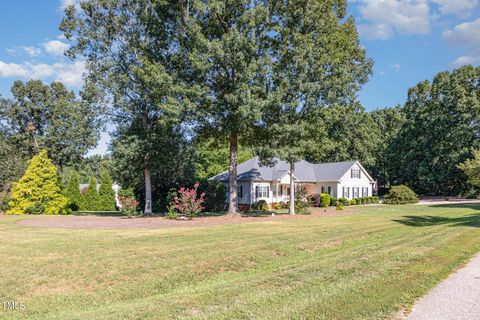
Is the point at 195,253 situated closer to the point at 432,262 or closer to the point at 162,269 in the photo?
the point at 162,269

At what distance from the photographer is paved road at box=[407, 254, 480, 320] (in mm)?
5449

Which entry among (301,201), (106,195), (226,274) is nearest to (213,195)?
(301,201)

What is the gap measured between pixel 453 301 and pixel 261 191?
2964 cm

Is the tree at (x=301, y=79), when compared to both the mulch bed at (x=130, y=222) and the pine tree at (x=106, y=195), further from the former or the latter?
the pine tree at (x=106, y=195)

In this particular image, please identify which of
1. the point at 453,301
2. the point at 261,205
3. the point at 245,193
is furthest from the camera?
the point at 245,193

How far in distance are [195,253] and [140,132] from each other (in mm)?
16717

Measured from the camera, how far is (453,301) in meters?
6.09

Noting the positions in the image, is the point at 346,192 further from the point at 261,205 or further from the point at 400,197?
the point at 261,205

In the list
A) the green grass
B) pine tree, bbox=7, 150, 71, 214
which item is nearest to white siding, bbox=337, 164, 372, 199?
the green grass

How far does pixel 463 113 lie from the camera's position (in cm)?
4703

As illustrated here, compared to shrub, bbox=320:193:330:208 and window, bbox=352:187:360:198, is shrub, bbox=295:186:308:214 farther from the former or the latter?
window, bbox=352:187:360:198

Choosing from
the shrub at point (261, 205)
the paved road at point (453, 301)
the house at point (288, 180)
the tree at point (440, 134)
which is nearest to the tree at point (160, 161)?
the house at point (288, 180)

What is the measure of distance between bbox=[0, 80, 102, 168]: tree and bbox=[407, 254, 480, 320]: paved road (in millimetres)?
40479

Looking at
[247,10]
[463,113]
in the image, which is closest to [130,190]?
[247,10]
